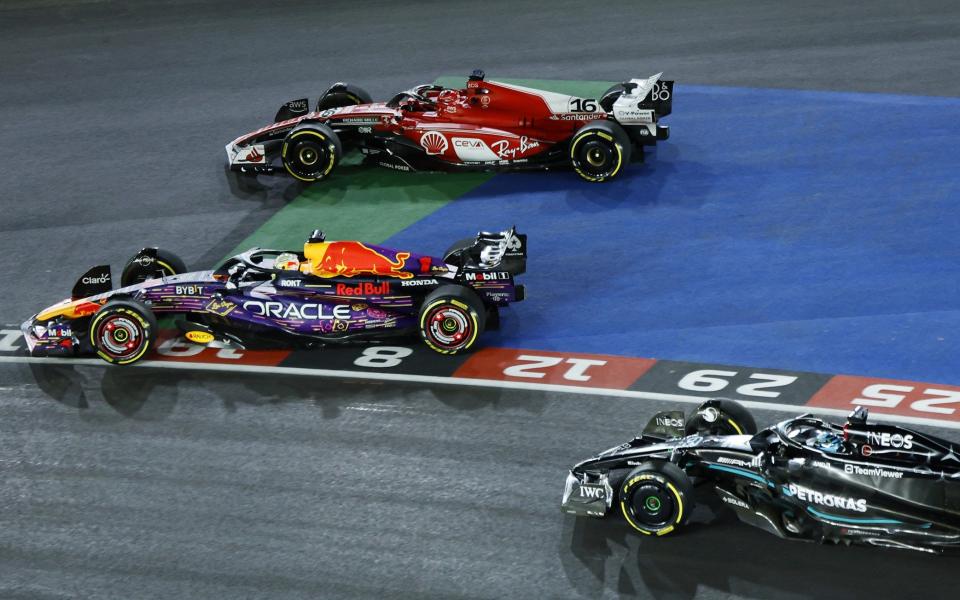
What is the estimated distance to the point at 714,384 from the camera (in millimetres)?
12586

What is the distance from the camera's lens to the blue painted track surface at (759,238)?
530 inches

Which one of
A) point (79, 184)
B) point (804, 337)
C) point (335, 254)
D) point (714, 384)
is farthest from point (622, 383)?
point (79, 184)

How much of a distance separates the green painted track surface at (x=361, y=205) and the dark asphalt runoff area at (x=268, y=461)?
483mm

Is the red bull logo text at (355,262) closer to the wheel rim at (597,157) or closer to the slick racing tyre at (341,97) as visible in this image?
the wheel rim at (597,157)

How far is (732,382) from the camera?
12.6 meters

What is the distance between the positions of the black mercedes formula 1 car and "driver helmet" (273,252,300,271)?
454cm

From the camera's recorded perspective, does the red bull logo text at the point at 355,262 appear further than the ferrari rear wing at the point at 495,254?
No

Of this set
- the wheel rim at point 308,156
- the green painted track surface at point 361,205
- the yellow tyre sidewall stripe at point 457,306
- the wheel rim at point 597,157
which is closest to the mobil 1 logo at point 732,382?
the yellow tyre sidewall stripe at point 457,306

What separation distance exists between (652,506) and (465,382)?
334 cm

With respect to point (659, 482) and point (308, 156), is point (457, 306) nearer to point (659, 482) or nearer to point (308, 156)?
point (659, 482)

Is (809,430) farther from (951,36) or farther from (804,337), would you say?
(951,36)

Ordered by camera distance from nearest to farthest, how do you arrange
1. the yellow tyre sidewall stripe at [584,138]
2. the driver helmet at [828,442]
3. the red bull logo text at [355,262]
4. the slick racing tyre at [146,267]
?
the driver helmet at [828,442] < the red bull logo text at [355,262] < the slick racing tyre at [146,267] < the yellow tyre sidewall stripe at [584,138]

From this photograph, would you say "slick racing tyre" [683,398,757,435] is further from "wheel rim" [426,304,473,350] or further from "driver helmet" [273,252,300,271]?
"driver helmet" [273,252,300,271]

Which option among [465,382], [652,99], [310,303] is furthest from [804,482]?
[652,99]
